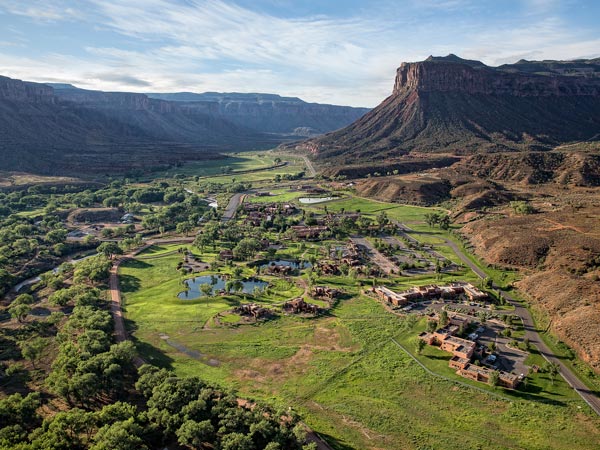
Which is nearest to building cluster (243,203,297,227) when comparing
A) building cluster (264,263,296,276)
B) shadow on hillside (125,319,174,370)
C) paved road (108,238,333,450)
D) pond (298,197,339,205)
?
pond (298,197,339,205)

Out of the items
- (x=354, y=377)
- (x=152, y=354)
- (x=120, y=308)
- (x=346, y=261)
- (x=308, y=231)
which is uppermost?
(x=308, y=231)

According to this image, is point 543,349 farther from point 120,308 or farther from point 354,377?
point 120,308

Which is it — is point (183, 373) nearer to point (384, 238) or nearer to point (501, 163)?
point (384, 238)

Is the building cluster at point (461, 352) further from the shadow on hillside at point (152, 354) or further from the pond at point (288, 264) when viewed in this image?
the pond at point (288, 264)

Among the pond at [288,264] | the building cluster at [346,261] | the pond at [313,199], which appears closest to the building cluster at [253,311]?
the building cluster at [346,261]

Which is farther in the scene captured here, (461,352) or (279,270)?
(279,270)

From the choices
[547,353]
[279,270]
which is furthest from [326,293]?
[547,353]

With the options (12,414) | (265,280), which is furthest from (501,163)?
(12,414)
